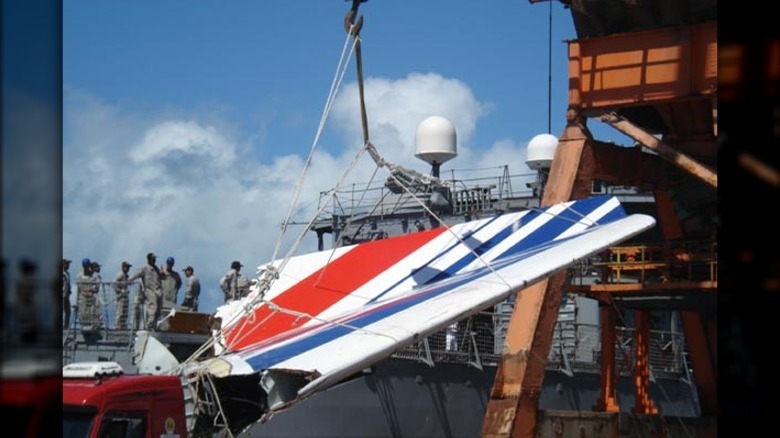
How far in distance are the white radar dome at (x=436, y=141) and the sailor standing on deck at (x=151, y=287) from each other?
11928 mm

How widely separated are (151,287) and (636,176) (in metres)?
9.88

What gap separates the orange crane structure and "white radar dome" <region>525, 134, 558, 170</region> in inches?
423

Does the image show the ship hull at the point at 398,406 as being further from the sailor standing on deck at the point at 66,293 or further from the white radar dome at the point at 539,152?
Result: the white radar dome at the point at 539,152

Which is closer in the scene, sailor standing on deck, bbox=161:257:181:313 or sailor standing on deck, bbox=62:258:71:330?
sailor standing on deck, bbox=62:258:71:330

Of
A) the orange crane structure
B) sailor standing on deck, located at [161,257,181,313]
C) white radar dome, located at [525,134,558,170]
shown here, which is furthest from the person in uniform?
white radar dome, located at [525,134,558,170]

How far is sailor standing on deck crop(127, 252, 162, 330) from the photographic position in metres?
20.7

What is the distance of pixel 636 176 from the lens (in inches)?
795

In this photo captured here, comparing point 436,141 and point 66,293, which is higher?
point 436,141

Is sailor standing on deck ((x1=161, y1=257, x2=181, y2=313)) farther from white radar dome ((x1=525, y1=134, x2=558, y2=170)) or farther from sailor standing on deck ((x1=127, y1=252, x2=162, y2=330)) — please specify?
white radar dome ((x1=525, y1=134, x2=558, y2=170))

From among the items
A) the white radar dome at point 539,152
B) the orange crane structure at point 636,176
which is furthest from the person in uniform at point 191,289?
the white radar dome at point 539,152

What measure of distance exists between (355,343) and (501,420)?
31.2 feet

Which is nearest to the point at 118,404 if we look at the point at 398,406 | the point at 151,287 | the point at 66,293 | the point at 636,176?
the point at 66,293

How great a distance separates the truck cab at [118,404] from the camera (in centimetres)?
878

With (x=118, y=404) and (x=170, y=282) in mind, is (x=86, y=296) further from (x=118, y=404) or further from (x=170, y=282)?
(x=118, y=404)
